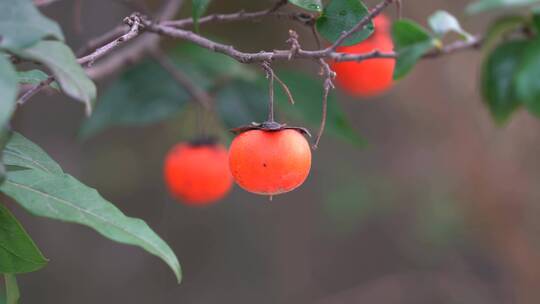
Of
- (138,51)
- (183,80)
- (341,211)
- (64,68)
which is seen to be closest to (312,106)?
(183,80)

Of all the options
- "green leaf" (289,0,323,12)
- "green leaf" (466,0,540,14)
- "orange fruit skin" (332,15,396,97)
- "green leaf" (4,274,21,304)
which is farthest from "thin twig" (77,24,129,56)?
"green leaf" (466,0,540,14)

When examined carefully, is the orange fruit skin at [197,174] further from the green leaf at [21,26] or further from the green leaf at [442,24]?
the green leaf at [21,26]

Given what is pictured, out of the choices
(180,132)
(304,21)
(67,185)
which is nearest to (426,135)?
(180,132)

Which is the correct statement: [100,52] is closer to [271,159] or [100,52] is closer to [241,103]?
[271,159]

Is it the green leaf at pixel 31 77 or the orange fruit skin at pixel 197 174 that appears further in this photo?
the orange fruit skin at pixel 197 174

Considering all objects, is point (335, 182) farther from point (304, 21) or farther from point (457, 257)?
point (304, 21)

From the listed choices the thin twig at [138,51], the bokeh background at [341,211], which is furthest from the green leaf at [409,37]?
the bokeh background at [341,211]
